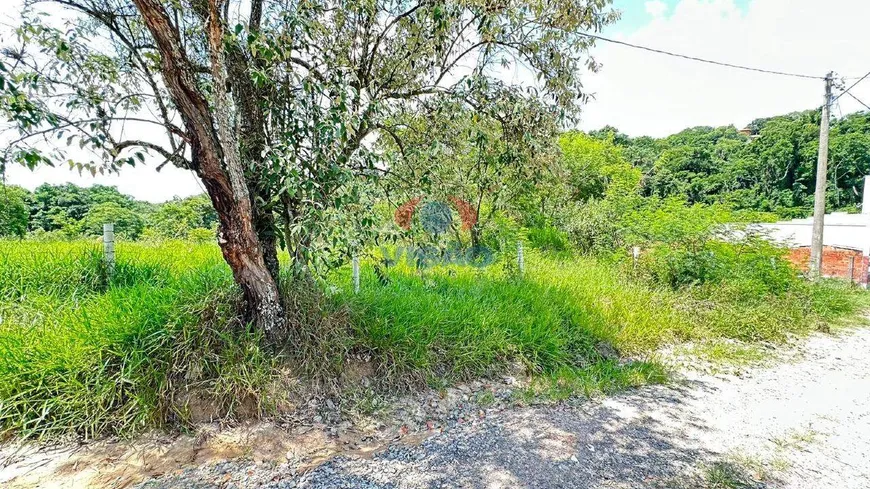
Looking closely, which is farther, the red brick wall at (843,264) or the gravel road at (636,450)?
the red brick wall at (843,264)

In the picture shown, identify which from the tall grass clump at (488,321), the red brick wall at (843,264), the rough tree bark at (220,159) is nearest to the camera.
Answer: the rough tree bark at (220,159)

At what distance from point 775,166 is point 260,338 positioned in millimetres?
38540

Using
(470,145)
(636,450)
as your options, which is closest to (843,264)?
(636,450)

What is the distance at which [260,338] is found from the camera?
8.34 ft

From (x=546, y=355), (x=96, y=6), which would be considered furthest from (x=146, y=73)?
(x=546, y=355)

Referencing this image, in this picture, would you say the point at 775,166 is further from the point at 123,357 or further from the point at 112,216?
the point at 112,216

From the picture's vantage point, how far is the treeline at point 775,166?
88.1 ft

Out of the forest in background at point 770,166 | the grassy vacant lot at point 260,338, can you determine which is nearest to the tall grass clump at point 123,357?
the grassy vacant lot at point 260,338

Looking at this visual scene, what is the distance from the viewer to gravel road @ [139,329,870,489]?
1927 mm

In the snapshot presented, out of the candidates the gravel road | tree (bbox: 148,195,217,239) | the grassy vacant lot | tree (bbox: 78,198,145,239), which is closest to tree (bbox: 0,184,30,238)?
the grassy vacant lot

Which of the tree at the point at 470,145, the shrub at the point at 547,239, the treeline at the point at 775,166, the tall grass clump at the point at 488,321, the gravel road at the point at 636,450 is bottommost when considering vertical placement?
the gravel road at the point at 636,450

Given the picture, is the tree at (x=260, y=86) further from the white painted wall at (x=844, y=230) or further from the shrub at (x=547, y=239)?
the white painted wall at (x=844, y=230)

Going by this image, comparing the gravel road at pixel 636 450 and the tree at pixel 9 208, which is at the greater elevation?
the tree at pixel 9 208

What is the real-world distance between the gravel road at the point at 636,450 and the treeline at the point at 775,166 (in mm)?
25084
